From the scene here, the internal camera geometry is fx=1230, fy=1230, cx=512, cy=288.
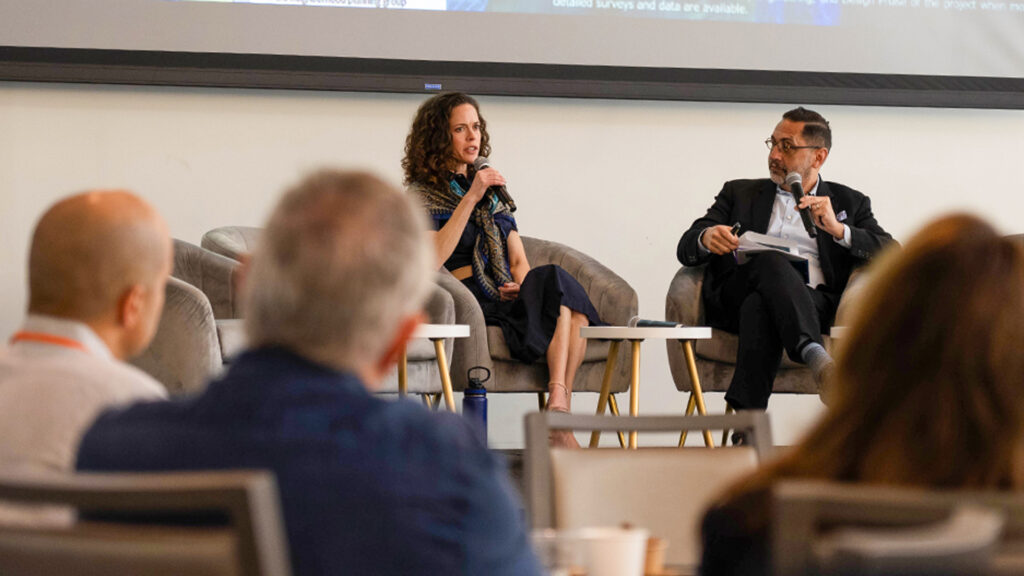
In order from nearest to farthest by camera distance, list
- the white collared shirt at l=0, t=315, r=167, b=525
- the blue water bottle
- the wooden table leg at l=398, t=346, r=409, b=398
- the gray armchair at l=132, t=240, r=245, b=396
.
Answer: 1. the white collared shirt at l=0, t=315, r=167, b=525
2. the gray armchair at l=132, t=240, r=245, b=396
3. the wooden table leg at l=398, t=346, r=409, b=398
4. the blue water bottle

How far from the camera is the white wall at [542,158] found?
4.71m

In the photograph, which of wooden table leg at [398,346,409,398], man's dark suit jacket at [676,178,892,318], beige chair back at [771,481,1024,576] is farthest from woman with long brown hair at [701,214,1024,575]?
man's dark suit jacket at [676,178,892,318]

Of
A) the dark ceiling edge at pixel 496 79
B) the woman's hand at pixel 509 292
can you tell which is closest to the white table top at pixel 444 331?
the woman's hand at pixel 509 292

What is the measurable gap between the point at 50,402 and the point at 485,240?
10.8ft

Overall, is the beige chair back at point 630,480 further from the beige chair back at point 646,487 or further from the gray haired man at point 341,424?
the gray haired man at point 341,424

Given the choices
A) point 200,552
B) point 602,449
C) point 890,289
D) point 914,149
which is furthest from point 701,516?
point 914,149

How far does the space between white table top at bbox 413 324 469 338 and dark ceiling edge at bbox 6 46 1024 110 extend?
1.40 metres

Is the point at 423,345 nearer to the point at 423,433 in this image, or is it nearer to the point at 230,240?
the point at 230,240

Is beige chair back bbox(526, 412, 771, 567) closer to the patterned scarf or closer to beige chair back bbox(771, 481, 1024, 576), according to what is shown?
beige chair back bbox(771, 481, 1024, 576)

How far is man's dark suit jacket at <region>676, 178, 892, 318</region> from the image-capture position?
4.30 meters

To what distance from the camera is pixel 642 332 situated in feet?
12.6

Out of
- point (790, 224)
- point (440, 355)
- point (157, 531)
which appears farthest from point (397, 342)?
point (790, 224)

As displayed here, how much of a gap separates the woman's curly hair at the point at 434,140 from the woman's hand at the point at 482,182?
19cm

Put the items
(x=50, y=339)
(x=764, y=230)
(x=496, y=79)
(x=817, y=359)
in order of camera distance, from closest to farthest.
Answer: (x=50, y=339), (x=817, y=359), (x=764, y=230), (x=496, y=79)
